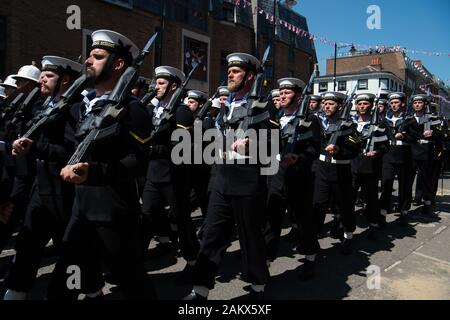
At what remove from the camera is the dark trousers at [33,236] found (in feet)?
10.7

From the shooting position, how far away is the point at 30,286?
130 inches

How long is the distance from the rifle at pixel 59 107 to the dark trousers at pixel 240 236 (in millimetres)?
1474

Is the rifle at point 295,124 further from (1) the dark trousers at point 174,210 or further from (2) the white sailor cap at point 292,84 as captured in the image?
(1) the dark trousers at point 174,210

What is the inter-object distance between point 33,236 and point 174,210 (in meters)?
1.47

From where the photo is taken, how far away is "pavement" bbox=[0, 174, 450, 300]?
13.2 ft

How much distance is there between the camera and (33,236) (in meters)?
3.25

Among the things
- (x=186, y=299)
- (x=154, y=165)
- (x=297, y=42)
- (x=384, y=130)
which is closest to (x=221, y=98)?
(x=384, y=130)

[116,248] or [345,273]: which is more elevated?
[116,248]

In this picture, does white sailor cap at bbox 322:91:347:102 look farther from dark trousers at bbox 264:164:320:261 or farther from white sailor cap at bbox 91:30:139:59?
white sailor cap at bbox 91:30:139:59

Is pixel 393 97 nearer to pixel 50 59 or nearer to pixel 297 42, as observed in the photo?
pixel 50 59

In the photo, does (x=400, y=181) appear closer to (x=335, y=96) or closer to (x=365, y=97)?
(x=365, y=97)

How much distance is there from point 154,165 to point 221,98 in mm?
3468

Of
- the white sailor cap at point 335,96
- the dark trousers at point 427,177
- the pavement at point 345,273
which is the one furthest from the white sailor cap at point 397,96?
the pavement at point 345,273

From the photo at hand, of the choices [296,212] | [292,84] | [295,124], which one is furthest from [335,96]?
[296,212]
